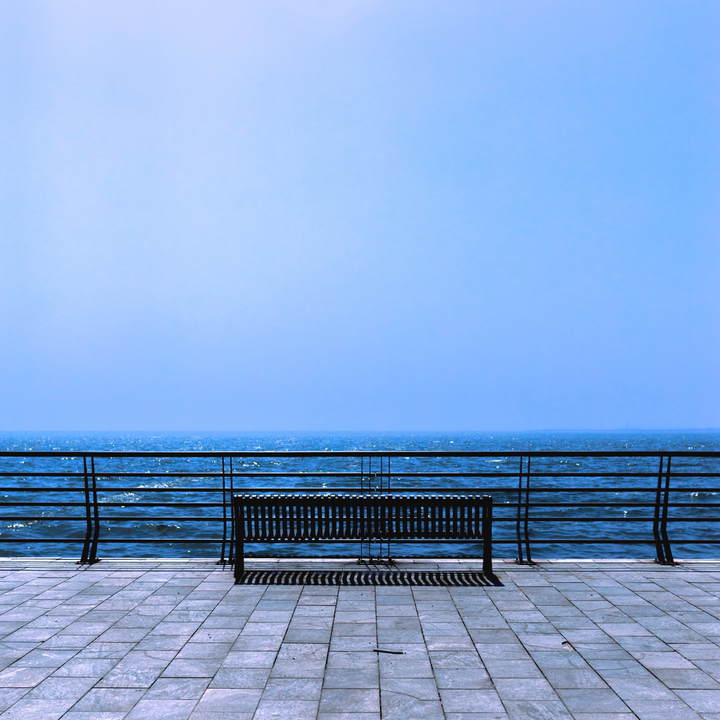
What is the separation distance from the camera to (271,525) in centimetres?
716

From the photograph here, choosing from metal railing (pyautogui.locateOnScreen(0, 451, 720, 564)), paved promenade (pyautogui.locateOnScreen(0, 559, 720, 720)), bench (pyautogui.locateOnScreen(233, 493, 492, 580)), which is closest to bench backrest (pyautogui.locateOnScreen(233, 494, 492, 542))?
bench (pyautogui.locateOnScreen(233, 493, 492, 580))

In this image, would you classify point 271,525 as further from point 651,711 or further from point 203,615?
point 651,711

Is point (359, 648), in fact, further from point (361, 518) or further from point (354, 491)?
point (354, 491)

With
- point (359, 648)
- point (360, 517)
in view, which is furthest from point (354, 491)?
point (359, 648)

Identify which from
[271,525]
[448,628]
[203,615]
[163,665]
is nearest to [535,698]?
[448,628]

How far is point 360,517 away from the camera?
711cm

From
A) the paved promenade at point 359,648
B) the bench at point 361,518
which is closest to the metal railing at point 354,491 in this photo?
the bench at point 361,518

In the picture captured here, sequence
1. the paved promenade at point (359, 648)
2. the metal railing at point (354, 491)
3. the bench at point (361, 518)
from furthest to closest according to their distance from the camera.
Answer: the metal railing at point (354, 491) → the bench at point (361, 518) → the paved promenade at point (359, 648)

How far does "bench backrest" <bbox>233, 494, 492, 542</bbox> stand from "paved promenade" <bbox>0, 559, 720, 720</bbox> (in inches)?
25.9

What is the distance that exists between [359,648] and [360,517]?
2189mm

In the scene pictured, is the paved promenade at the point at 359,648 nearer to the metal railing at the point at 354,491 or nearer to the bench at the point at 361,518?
the bench at the point at 361,518

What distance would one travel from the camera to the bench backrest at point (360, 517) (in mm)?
7098

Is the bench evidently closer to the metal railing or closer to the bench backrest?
the bench backrest

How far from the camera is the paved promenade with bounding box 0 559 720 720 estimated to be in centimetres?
403
